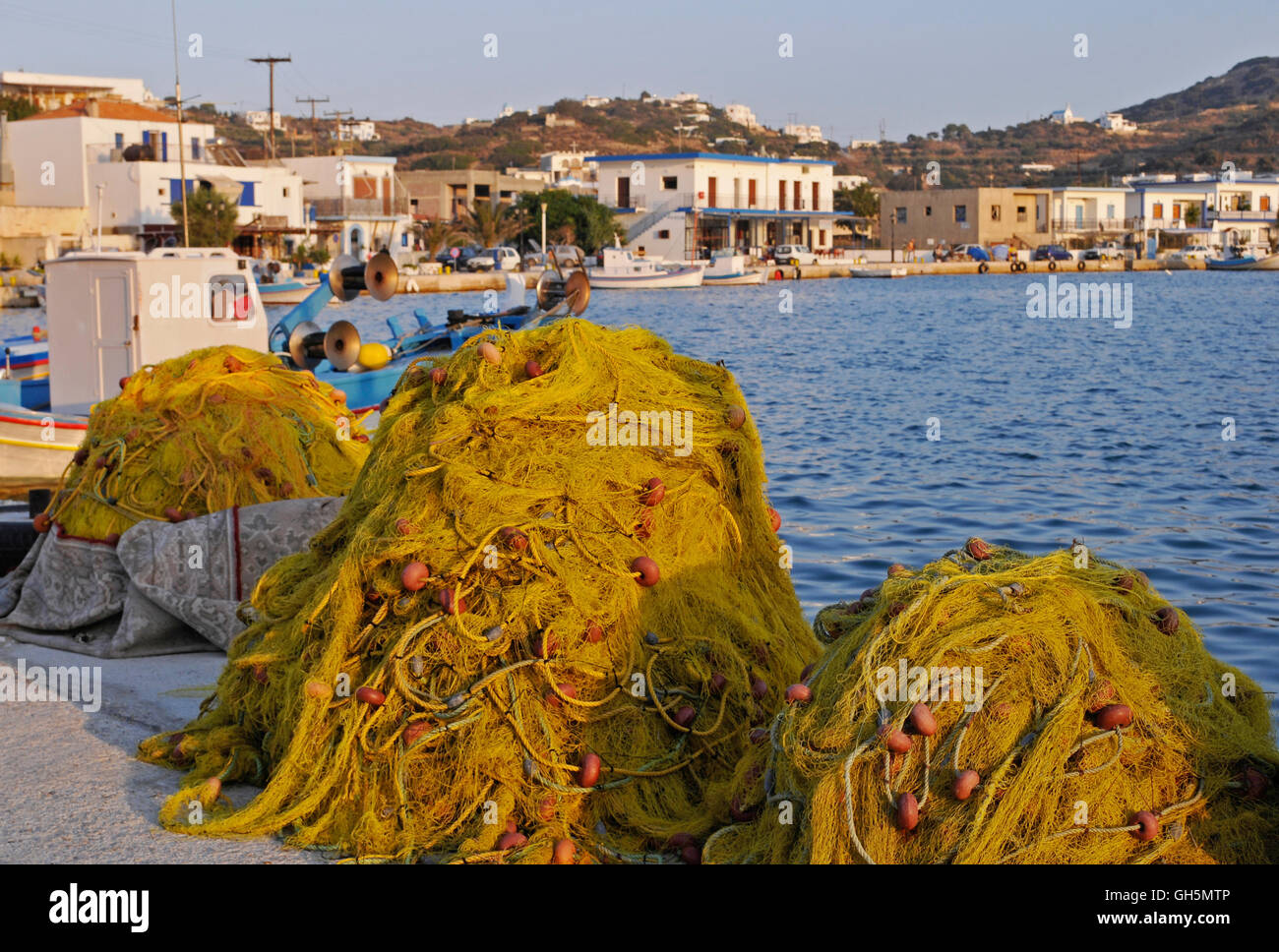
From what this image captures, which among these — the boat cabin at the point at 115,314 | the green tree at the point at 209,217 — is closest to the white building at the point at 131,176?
the green tree at the point at 209,217

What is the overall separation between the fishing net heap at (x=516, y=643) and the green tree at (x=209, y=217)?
52.5 meters

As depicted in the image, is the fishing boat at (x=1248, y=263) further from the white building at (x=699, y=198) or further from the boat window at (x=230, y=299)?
the boat window at (x=230, y=299)

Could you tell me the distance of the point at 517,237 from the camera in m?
84.4

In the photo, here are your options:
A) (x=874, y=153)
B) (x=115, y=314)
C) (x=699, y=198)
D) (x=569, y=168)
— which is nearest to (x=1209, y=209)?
(x=699, y=198)

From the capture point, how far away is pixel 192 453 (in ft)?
24.7

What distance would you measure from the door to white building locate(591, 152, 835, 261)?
6746 cm

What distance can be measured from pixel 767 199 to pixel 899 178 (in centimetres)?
7152

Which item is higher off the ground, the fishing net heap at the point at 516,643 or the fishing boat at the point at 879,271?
the fishing boat at the point at 879,271

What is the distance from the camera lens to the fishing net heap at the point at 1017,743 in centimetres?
376

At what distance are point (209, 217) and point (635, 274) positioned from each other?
19.6m

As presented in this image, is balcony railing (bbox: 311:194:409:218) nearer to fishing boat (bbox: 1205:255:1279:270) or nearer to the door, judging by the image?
fishing boat (bbox: 1205:255:1279:270)

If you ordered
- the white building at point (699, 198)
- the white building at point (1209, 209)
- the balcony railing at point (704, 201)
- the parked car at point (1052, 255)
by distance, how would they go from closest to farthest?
the white building at point (699, 198) < the balcony railing at point (704, 201) < the parked car at point (1052, 255) < the white building at point (1209, 209)
